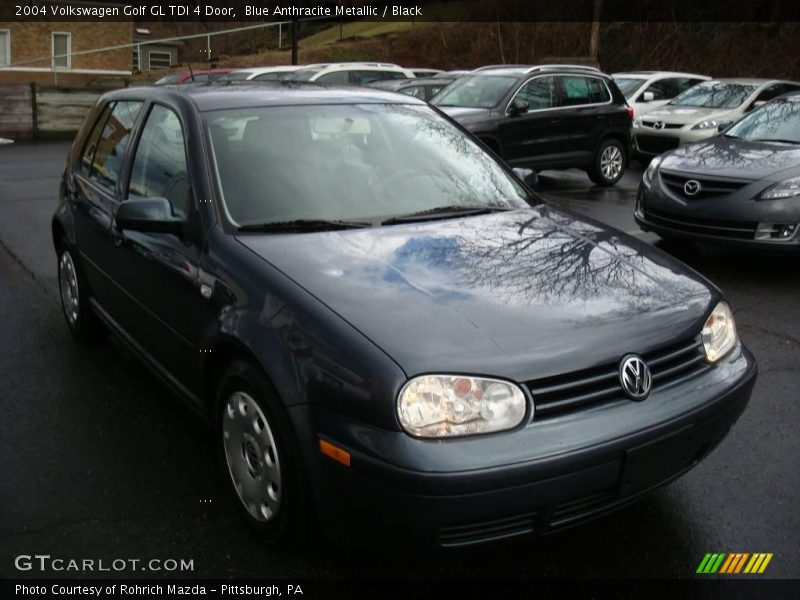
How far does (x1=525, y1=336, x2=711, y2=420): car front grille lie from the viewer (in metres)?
2.64

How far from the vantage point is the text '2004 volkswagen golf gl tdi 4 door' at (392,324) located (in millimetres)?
2561

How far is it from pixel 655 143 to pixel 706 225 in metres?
7.92

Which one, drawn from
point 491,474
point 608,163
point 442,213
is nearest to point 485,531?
point 491,474

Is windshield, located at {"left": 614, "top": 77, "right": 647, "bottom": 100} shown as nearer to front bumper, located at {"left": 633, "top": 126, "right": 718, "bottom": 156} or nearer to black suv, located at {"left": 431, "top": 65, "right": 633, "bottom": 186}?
front bumper, located at {"left": 633, "top": 126, "right": 718, "bottom": 156}

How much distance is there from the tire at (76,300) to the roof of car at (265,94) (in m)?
1.10

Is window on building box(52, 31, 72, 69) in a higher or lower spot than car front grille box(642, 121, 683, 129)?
higher

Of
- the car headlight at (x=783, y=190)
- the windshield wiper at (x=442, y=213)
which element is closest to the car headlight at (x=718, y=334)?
the windshield wiper at (x=442, y=213)

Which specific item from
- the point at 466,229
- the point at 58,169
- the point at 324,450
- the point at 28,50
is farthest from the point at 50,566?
the point at 28,50

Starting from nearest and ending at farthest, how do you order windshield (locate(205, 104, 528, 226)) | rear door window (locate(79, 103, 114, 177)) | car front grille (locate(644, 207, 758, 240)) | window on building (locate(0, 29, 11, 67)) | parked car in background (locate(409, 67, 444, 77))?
windshield (locate(205, 104, 528, 226)) < rear door window (locate(79, 103, 114, 177)) < car front grille (locate(644, 207, 758, 240)) < parked car in background (locate(409, 67, 444, 77)) < window on building (locate(0, 29, 11, 67))

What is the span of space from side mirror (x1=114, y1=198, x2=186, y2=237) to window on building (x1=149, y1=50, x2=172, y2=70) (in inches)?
1662

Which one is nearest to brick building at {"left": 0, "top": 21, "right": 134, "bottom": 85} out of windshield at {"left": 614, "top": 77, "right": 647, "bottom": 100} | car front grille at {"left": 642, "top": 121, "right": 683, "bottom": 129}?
windshield at {"left": 614, "top": 77, "right": 647, "bottom": 100}

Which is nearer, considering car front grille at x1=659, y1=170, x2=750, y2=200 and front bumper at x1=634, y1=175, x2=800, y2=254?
front bumper at x1=634, y1=175, x2=800, y2=254

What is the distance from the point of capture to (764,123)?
816 centimetres

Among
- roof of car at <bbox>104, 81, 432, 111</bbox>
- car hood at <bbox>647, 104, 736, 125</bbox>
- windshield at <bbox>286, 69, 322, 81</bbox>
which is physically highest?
roof of car at <bbox>104, 81, 432, 111</bbox>
